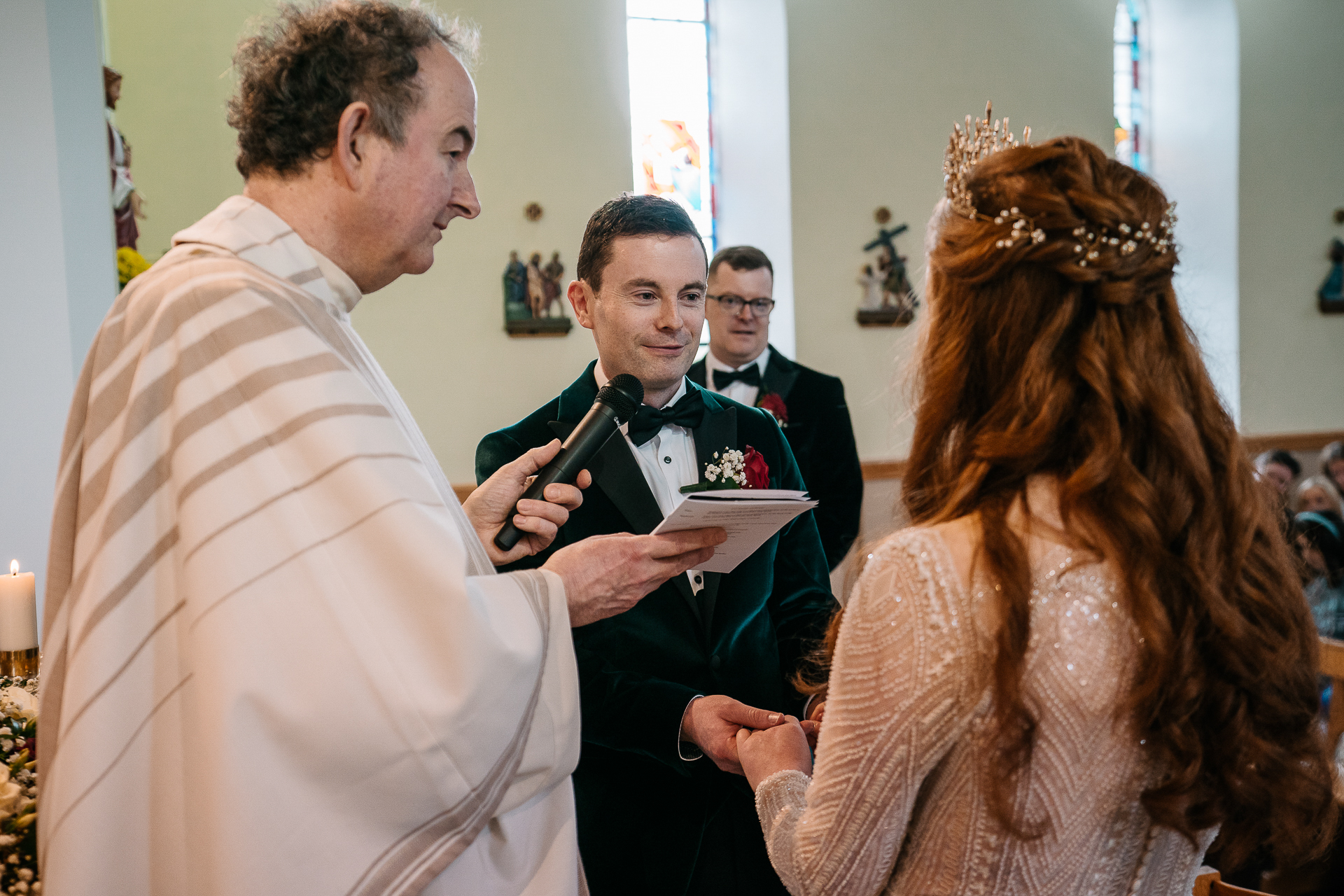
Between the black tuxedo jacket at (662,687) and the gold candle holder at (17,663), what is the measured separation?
95 centimetres

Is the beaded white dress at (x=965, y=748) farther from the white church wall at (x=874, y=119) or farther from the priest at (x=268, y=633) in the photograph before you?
the white church wall at (x=874, y=119)

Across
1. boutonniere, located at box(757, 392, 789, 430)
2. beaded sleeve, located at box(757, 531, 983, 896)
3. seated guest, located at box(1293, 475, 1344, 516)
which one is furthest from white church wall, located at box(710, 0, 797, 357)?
beaded sleeve, located at box(757, 531, 983, 896)

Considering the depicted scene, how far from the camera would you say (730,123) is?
7820 millimetres

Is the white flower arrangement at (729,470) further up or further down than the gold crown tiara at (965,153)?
further down

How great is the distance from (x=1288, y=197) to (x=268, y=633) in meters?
9.78

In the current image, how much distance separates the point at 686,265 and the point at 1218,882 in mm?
1609

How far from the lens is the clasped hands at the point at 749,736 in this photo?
5.25 ft

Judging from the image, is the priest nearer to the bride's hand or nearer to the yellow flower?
the bride's hand

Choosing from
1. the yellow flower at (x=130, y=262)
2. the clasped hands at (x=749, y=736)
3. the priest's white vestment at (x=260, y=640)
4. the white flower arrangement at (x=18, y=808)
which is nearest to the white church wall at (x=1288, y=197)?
the clasped hands at (x=749, y=736)

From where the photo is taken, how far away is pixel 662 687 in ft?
6.54

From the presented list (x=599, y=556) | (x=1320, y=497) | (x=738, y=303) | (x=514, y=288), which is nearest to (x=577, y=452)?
(x=599, y=556)

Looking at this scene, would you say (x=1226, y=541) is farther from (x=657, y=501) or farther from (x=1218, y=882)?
(x=657, y=501)

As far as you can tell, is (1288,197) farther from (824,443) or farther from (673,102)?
(824,443)

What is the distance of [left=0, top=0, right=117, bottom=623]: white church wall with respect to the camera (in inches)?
106
